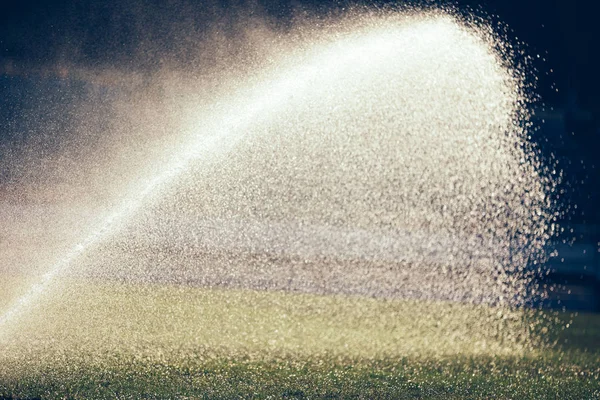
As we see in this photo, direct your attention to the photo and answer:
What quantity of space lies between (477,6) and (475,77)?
2333mm

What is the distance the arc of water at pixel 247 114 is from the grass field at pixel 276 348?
3.53ft

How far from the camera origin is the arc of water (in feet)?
17.5

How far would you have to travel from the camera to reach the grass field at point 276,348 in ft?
9.86

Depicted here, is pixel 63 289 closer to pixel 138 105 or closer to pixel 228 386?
pixel 228 386

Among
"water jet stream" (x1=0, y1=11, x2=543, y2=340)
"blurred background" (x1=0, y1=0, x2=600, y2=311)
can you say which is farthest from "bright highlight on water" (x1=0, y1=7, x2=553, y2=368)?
"blurred background" (x1=0, y1=0, x2=600, y2=311)

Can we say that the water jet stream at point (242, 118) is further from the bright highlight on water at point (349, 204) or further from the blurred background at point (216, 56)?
the blurred background at point (216, 56)

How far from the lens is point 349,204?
255 inches

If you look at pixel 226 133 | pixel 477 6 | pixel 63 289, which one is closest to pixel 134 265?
pixel 63 289

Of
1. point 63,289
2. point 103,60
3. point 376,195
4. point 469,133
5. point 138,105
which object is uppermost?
point 103,60

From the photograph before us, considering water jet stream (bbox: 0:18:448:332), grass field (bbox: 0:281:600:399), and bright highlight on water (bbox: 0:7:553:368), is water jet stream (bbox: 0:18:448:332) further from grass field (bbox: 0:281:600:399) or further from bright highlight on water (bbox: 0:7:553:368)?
grass field (bbox: 0:281:600:399)

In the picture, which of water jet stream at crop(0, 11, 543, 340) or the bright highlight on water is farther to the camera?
water jet stream at crop(0, 11, 543, 340)

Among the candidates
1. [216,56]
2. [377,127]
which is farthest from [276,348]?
[216,56]

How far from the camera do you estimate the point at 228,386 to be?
9.82ft

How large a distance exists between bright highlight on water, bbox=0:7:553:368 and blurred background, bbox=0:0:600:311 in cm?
36
